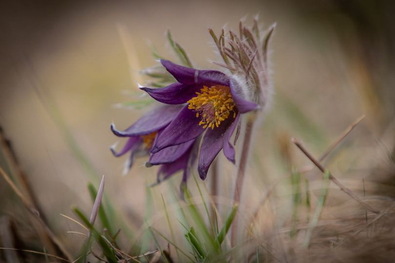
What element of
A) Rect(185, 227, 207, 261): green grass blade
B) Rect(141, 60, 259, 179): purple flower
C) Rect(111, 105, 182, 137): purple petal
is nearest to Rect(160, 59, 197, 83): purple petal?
Rect(141, 60, 259, 179): purple flower

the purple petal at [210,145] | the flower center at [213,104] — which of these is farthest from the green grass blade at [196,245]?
the flower center at [213,104]

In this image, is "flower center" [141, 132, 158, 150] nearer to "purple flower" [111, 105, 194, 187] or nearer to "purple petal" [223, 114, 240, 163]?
"purple flower" [111, 105, 194, 187]

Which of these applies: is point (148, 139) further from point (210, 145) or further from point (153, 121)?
point (210, 145)

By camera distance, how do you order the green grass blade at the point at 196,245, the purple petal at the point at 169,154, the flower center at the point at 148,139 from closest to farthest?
the green grass blade at the point at 196,245 → the purple petal at the point at 169,154 → the flower center at the point at 148,139

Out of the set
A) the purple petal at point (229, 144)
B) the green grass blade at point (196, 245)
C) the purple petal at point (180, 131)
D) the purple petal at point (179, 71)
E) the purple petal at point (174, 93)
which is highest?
the purple petal at point (179, 71)

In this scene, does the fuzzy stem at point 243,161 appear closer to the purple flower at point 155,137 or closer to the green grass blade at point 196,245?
the purple flower at point 155,137

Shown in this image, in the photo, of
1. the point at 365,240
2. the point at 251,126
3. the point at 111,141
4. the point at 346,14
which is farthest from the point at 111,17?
the point at 365,240

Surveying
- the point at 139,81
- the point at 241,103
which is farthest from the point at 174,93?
the point at 139,81
